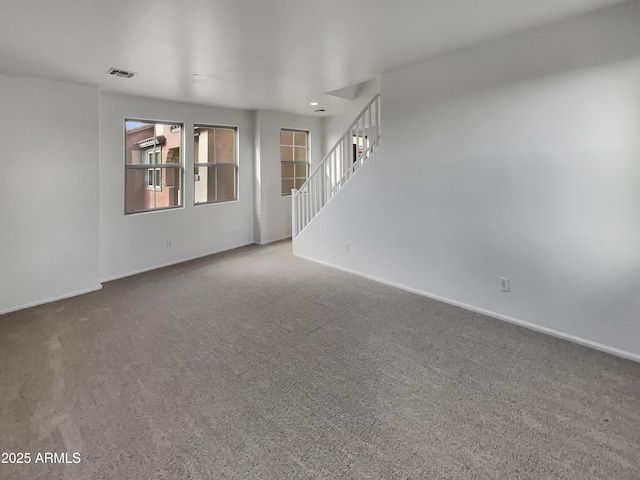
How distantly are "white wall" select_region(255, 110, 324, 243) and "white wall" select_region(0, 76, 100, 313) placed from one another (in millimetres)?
3006

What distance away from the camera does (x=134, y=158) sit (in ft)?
17.3

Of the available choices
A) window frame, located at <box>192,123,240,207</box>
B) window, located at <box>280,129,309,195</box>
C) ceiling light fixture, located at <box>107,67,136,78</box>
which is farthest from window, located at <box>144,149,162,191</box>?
window, located at <box>280,129,309,195</box>

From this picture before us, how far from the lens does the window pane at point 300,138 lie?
7804 mm

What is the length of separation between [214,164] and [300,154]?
7.18ft

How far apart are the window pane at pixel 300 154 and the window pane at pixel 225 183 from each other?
164cm

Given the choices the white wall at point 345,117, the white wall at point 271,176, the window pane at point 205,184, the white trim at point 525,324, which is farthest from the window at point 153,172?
the white trim at point 525,324

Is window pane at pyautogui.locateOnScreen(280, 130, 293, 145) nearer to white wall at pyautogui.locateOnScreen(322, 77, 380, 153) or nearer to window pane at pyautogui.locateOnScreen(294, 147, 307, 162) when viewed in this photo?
window pane at pyautogui.locateOnScreen(294, 147, 307, 162)

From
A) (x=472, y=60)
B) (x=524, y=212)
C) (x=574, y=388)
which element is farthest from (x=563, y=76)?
(x=574, y=388)

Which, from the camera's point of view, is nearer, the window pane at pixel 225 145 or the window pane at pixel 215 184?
the window pane at pixel 215 184

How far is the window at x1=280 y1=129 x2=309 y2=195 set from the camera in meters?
7.57

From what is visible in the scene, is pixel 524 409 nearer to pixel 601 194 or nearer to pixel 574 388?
pixel 574 388

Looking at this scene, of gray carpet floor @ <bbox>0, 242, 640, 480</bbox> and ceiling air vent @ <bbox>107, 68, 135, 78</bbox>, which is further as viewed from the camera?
ceiling air vent @ <bbox>107, 68, 135, 78</bbox>

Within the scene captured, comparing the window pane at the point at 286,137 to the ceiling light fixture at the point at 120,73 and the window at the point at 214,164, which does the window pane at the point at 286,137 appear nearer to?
the window at the point at 214,164

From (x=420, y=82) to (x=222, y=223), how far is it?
4283 millimetres
